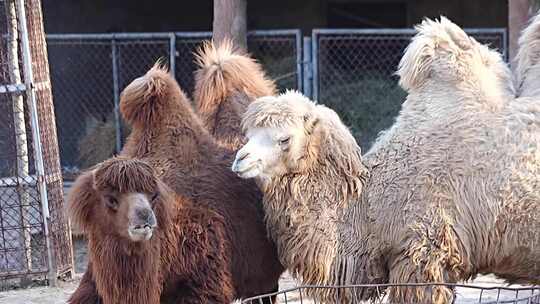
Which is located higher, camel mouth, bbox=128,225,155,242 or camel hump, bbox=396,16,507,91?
camel hump, bbox=396,16,507,91

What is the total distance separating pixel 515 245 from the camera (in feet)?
16.6

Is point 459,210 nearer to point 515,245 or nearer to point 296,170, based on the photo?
point 515,245

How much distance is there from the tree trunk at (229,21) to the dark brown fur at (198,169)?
4.48 meters

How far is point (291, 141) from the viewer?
16.4ft

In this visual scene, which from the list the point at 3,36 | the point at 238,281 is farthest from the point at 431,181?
the point at 3,36

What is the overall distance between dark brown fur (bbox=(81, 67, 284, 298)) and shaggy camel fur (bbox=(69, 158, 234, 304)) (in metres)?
0.10

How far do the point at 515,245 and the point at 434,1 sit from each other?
8993 millimetres

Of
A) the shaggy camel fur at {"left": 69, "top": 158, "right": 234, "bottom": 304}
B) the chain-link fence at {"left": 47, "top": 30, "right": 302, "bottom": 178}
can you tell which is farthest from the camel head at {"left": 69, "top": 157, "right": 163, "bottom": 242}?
the chain-link fence at {"left": 47, "top": 30, "right": 302, "bottom": 178}

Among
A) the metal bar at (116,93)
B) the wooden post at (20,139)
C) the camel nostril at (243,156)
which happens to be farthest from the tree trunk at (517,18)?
the camel nostril at (243,156)

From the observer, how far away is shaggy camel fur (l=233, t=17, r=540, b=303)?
5.00 meters

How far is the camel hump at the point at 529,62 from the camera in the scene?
5473mm

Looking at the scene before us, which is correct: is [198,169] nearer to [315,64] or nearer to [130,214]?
[130,214]

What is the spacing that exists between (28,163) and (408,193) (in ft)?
12.4

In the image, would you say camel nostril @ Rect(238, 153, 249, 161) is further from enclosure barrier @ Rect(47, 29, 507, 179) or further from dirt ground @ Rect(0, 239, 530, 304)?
enclosure barrier @ Rect(47, 29, 507, 179)
